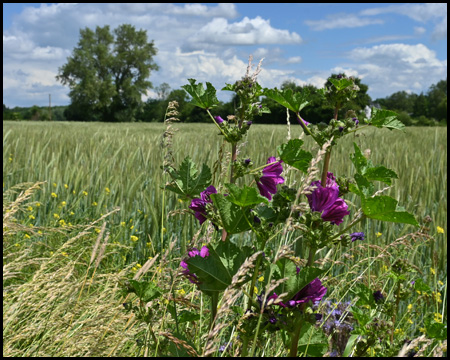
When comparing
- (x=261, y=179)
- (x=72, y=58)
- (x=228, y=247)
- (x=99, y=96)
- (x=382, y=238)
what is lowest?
(x=382, y=238)

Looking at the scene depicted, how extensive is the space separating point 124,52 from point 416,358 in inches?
1986

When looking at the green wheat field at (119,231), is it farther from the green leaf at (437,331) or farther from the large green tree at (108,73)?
the large green tree at (108,73)

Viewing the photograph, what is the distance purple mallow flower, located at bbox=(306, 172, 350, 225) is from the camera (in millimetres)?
848

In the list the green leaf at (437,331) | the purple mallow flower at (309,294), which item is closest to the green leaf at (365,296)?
the green leaf at (437,331)

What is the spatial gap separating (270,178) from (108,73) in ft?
167

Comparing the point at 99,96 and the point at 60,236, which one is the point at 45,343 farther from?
the point at 99,96

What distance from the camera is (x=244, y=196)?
2.60ft

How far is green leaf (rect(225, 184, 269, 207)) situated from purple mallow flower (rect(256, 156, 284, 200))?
147 millimetres

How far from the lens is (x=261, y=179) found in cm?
95

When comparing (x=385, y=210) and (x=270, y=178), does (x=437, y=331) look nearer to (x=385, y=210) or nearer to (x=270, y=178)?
(x=385, y=210)

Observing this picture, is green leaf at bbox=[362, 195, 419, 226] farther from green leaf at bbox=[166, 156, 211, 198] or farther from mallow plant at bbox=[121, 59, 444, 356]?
green leaf at bbox=[166, 156, 211, 198]

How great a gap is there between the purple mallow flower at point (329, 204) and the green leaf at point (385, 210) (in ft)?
0.18

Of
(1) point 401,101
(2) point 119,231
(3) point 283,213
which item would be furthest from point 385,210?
(1) point 401,101

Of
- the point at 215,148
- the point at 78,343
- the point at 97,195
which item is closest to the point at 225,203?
the point at 78,343
